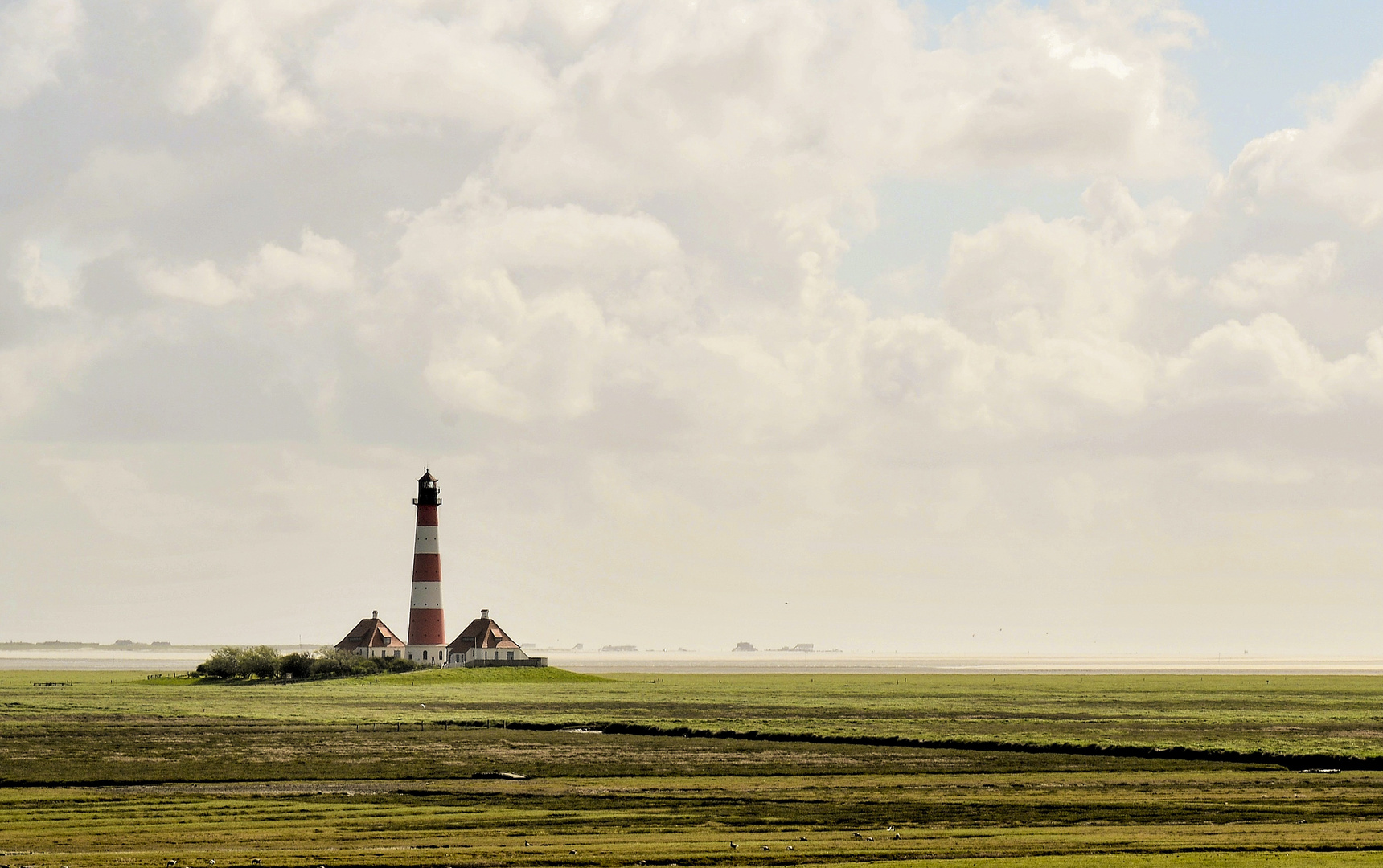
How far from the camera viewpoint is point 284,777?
140ft

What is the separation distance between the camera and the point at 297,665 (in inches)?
5039

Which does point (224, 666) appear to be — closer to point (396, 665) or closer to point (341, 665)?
point (341, 665)

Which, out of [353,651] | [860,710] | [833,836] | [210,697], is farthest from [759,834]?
[353,651]

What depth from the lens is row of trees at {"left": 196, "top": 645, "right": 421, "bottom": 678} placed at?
126250 mm

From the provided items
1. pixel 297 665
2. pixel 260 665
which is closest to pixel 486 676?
pixel 297 665

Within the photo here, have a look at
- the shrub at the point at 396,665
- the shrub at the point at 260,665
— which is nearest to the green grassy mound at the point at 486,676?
the shrub at the point at 396,665

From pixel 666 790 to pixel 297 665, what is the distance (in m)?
95.5

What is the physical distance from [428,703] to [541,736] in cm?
2913

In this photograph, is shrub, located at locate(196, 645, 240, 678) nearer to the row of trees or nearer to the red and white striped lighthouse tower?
the row of trees

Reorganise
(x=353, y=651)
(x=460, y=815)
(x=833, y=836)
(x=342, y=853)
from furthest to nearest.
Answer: (x=353, y=651), (x=460, y=815), (x=833, y=836), (x=342, y=853)

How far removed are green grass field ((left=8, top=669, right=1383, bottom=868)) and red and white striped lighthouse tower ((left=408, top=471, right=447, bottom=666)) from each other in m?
46.3

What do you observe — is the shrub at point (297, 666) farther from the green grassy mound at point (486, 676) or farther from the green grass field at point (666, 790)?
the green grass field at point (666, 790)

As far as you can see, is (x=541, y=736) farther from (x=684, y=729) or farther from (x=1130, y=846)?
(x=1130, y=846)

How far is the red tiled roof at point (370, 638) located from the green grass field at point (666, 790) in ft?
173
